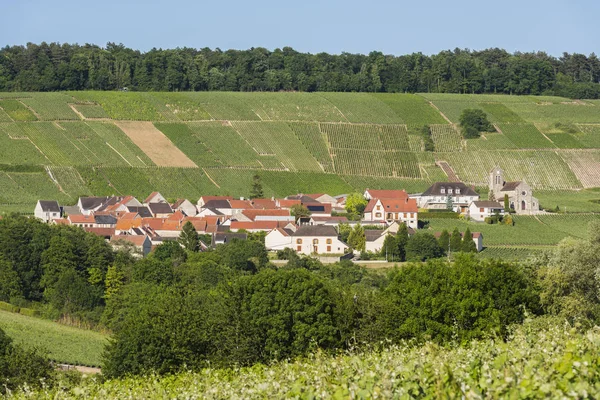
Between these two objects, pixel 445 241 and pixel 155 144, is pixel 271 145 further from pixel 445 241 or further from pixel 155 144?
pixel 445 241

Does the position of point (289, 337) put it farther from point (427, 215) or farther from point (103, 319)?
point (427, 215)

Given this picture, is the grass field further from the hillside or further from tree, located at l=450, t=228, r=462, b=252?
the hillside

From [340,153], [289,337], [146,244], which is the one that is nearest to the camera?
[289,337]

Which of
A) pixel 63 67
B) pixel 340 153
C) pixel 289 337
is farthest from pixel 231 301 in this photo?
pixel 63 67

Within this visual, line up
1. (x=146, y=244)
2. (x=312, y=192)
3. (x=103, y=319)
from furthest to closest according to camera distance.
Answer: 1. (x=312, y=192)
2. (x=146, y=244)
3. (x=103, y=319)

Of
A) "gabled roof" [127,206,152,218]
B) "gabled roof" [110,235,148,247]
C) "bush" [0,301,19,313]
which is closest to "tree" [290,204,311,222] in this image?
"gabled roof" [127,206,152,218]

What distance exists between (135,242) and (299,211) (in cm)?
1890

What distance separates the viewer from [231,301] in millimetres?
39688

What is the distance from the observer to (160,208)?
103m

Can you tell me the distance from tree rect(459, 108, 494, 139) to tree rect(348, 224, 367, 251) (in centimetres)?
5245

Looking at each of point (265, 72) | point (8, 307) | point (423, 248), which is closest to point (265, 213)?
point (423, 248)

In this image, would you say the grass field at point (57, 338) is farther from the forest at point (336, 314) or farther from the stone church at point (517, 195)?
the stone church at point (517, 195)

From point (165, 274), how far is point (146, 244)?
21258 millimetres

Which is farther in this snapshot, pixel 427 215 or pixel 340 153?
pixel 340 153
